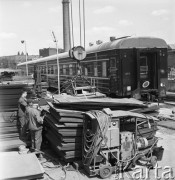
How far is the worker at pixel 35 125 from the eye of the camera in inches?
296

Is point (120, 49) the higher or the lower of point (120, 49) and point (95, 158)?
the higher

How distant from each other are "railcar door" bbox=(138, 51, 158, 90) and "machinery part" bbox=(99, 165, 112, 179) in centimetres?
879

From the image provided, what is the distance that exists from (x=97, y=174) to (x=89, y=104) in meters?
1.76

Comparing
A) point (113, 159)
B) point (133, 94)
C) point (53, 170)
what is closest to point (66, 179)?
point (53, 170)

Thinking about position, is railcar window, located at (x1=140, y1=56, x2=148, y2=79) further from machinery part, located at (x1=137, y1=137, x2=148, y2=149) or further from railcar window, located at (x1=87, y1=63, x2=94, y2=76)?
machinery part, located at (x1=137, y1=137, x2=148, y2=149)

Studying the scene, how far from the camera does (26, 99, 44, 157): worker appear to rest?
7.52 m

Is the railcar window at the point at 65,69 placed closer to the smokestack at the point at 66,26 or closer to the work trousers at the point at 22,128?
the work trousers at the point at 22,128

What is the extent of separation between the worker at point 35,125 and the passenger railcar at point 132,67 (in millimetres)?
6874

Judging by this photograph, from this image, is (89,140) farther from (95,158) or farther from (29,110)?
(29,110)

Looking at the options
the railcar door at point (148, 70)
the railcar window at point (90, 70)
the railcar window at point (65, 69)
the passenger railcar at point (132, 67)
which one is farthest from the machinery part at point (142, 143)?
the railcar window at point (65, 69)

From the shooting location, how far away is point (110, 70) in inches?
568

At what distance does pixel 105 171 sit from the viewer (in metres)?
6.09

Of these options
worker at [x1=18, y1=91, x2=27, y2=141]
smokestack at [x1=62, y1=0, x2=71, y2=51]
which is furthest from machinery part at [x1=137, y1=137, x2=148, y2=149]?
smokestack at [x1=62, y1=0, x2=71, y2=51]

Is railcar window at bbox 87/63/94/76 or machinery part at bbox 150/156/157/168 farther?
railcar window at bbox 87/63/94/76
